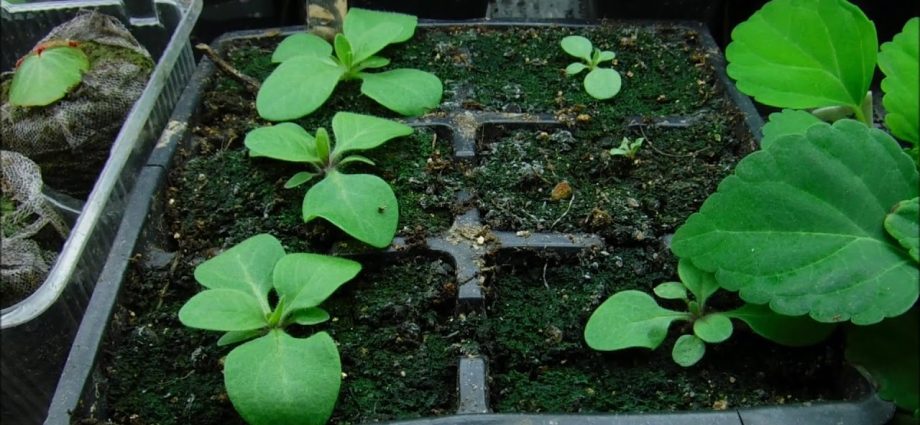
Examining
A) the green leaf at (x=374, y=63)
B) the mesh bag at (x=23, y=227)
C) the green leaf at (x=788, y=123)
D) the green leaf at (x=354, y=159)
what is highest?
the green leaf at (x=788, y=123)

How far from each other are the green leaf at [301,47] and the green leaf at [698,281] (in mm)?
558

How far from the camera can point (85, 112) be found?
3.40 ft

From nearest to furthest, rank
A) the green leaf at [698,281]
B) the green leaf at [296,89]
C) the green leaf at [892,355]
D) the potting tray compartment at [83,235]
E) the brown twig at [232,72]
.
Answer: the green leaf at [892,355] → the green leaf at [698,281] → the potting tray compartment at [83,235] → the green leaf at [296,89] → the brown twig at [232,72]

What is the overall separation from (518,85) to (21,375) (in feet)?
2.33

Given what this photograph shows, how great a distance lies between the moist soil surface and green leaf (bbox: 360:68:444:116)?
2 cm

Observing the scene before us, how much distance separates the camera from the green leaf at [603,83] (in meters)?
0.98

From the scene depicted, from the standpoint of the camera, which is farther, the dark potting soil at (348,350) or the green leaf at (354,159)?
A: the green leaf at (354,159)

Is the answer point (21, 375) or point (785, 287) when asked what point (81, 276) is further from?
point (785, 287)

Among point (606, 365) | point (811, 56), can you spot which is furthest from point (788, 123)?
point (606, 365)

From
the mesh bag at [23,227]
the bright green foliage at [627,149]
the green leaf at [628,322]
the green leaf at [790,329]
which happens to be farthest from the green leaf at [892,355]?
the mesh bag at [23,227]

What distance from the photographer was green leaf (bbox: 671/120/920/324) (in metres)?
0.60

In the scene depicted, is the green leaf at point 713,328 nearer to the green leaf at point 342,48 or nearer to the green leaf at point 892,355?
the green leaf at point 892,355

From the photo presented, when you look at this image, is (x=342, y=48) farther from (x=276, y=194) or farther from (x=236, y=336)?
(x=236, y=336)

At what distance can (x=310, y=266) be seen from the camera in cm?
72
